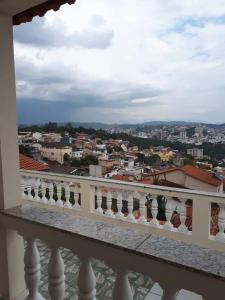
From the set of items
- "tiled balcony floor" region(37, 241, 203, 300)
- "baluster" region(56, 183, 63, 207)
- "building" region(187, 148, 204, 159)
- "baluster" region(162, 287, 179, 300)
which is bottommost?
"tiled balcony floor" region(37, 241, 203, 300)

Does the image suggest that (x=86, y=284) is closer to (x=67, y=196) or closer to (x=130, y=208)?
(x=130, y=208)

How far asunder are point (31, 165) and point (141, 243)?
4.02m

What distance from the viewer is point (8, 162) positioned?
1.39 meters

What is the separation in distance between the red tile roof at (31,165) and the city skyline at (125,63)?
3.30 feet

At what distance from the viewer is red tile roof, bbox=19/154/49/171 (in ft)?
14.4

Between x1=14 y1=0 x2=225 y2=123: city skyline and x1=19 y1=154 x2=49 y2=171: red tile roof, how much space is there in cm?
101

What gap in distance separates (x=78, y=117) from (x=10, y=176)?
2.58m

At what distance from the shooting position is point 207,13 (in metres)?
2.61

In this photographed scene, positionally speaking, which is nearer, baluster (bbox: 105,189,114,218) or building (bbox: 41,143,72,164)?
baluster (bbox: 105,189,114,218)

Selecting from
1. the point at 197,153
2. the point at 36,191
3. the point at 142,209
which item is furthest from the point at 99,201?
the point at 197,153

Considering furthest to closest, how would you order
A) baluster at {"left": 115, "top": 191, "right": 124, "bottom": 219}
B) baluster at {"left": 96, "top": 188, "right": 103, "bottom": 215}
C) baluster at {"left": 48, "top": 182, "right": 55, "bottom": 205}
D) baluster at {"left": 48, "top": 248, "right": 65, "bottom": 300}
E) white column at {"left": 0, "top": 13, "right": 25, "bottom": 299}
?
baluster at {"left": 48, "top": 182, "right": 55, "bottom": 205}, baluster at {"left": 96, "top": 188, "right": 103, "bottom": 215}, baluster at {"left": 115, "top": 191, "right": 124, "bottom": 219}, white column at {"left": 0, "top": 13, "right": 25, "bottom": 299}, baluster at {"left": 48, "top": 248, "right": 65, "bottom": 300}

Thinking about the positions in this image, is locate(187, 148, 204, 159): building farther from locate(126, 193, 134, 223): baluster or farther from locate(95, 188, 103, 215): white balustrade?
locate(95, 188, 103, 215): white balustrade

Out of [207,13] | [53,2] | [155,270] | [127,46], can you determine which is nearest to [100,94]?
[127,46]

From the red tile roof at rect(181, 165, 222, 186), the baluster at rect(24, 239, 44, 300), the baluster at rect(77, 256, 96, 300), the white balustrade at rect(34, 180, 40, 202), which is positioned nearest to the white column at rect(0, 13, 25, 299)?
the baluster at rect(24, 239, 44, 300)
